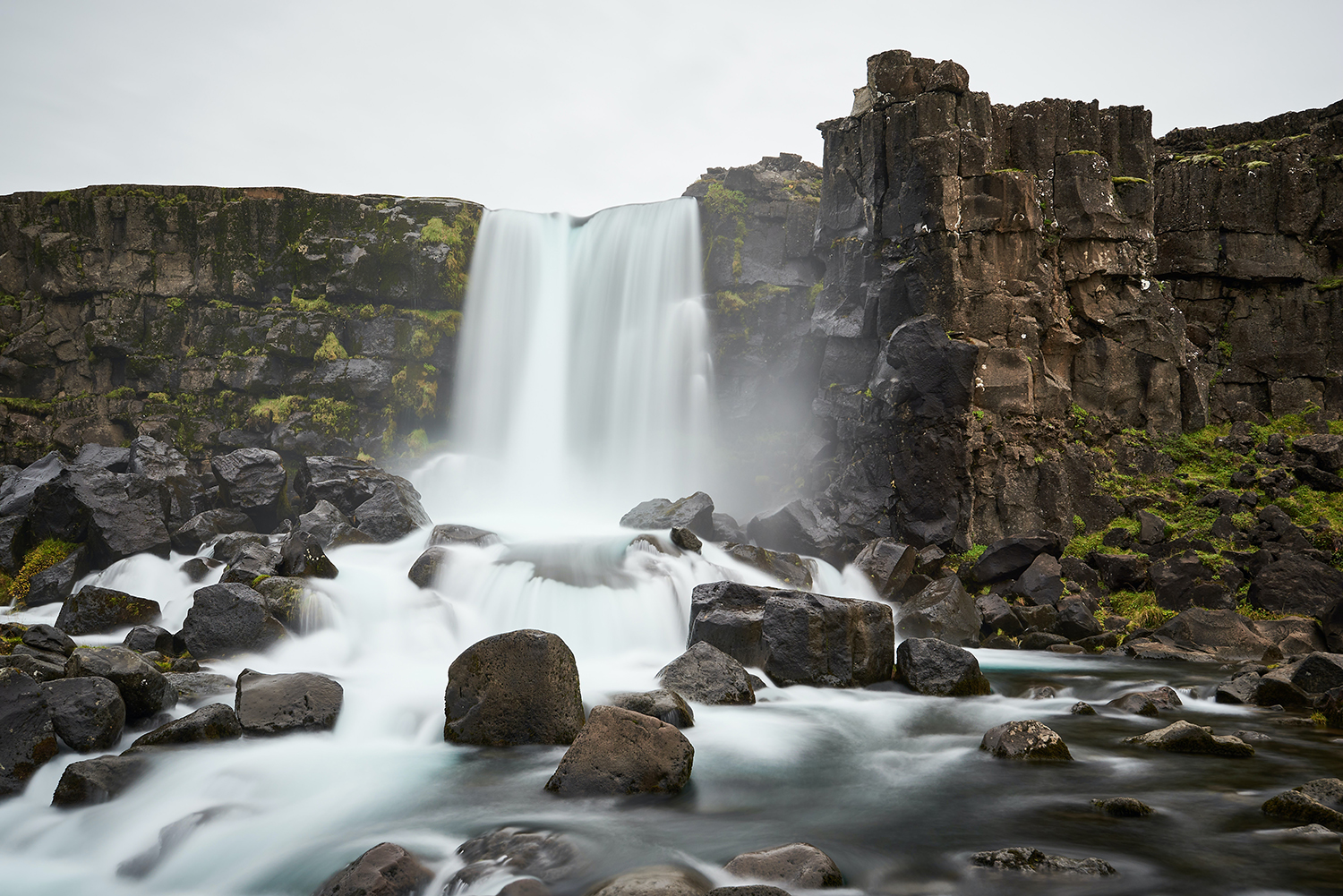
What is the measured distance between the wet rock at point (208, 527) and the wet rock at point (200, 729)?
9.39 meters

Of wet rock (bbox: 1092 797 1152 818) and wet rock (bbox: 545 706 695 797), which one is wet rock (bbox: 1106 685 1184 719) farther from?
wet rock (bbox: 545 706 695 797)

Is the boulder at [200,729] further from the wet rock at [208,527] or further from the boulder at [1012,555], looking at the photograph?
the boulder at [1012,555]

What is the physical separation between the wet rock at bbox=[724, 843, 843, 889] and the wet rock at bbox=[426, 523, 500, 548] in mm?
10742

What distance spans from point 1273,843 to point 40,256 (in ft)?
99.0

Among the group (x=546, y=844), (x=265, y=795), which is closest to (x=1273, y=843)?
(x=546, y=844)

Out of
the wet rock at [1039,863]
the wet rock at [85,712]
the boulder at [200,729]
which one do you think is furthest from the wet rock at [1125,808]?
the wet rock at [85,712]

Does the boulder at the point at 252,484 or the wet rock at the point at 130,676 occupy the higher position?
the boulder at the point at 252,484

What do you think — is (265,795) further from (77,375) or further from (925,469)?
(77,375)

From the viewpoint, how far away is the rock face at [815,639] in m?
9.65

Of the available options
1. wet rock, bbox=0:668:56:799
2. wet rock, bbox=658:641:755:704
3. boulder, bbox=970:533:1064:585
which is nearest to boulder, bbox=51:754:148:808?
wet rock, bbox=0:668:56:799

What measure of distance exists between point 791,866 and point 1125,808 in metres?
2.69

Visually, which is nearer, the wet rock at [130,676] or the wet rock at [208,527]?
the wet rock at [130,676]

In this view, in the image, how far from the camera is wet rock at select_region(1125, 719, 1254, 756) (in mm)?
7078

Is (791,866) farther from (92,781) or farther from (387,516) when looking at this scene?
(387,516)
